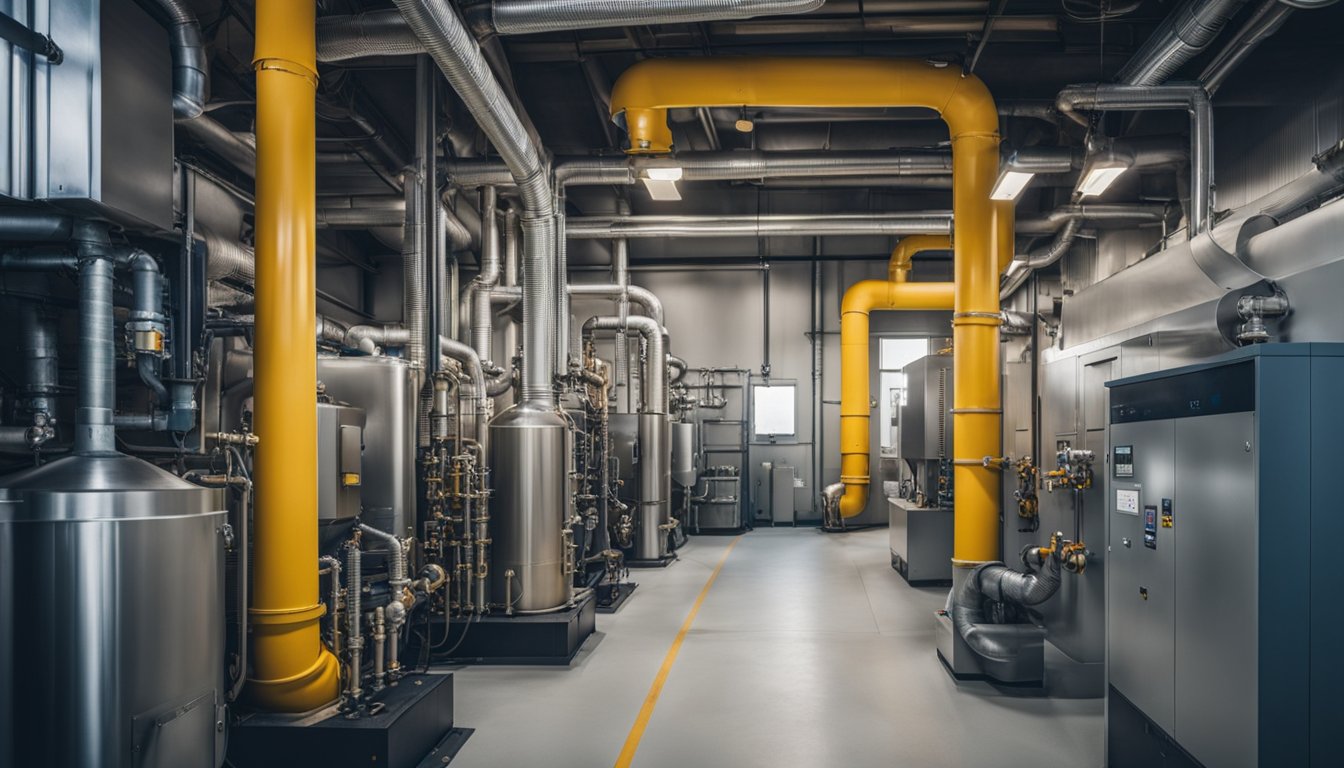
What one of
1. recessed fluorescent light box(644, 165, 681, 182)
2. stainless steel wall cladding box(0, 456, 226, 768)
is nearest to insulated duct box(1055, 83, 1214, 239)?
recessed fluorescent light box(644, 165, 681, 182)

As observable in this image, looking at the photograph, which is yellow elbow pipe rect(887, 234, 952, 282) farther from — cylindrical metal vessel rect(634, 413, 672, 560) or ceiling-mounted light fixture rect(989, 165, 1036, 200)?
ceiling-mounted light fixture rect(989, 165, 1036, 200)

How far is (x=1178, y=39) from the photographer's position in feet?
17.2

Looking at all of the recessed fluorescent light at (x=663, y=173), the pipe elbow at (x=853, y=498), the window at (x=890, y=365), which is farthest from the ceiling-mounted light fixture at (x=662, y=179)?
the window at (x=890, y=365)

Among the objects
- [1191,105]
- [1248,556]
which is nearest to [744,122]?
[1191,105]

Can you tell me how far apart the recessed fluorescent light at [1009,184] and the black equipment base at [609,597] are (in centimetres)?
453

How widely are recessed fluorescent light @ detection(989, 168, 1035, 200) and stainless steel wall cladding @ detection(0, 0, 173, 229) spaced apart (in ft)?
15.7

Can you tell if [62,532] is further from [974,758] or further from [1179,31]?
[1179,31]

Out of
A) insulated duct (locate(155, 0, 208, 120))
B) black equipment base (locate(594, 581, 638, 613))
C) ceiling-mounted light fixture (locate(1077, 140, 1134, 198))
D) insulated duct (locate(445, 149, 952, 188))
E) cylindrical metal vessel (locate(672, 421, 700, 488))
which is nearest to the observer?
insulated duct (locate(155, 0, 208, 120))

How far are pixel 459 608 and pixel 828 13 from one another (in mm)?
5065

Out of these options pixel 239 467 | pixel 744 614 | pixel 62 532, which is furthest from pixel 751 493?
pixel 62 532

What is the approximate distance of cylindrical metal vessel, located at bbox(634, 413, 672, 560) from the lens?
33.6 ft

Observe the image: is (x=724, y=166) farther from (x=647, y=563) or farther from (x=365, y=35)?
(x=647, y=563)

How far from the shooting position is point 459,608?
5973 millimetres

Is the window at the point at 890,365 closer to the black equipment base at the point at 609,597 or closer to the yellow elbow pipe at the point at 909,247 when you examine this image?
the yellow elbow pipe at the point at 909,247
